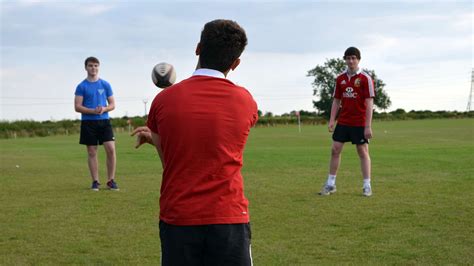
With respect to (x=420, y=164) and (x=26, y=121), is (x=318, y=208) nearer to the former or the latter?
(x=420, y=164)

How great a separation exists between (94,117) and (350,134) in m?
4.53

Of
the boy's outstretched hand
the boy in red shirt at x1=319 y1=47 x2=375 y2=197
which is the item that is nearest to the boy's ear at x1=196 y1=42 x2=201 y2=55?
the boy's outstretched hand

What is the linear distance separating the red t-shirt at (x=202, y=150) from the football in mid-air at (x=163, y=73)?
3.66 ft

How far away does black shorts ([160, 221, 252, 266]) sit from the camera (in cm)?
340

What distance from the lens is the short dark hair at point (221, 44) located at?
11.4 feet

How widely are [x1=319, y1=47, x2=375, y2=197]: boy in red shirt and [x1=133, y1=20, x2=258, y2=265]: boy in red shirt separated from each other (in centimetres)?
669

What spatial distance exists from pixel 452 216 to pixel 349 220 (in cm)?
131

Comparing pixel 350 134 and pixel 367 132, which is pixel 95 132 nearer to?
pixel 350 134

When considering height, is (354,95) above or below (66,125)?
above

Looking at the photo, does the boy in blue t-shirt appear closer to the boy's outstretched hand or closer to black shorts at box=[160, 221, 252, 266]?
the boy's outstretched hand

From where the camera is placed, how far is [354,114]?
404 inches

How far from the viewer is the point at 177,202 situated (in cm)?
344

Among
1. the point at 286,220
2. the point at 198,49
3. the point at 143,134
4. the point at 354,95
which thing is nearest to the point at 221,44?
the point at 198,49

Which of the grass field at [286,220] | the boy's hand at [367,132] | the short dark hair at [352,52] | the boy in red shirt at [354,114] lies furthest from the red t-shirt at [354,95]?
the grass field at [286,220]
